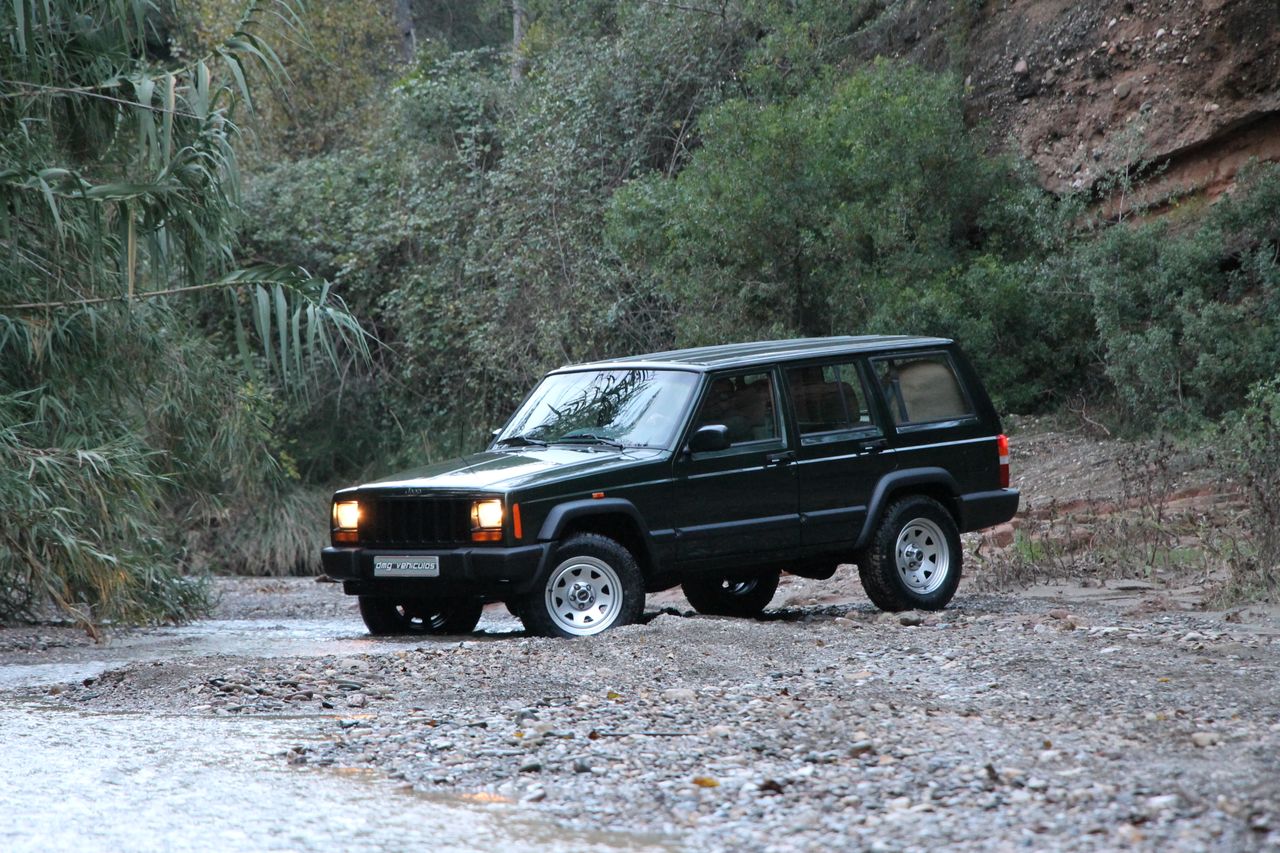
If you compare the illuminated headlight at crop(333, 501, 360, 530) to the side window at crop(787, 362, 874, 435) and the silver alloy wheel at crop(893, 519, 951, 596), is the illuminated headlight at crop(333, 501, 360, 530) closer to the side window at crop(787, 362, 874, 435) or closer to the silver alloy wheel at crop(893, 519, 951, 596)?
the side window at crop(787, 362, 874, 435)

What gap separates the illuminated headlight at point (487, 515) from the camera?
31.9ft

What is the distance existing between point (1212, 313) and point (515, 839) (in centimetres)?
1329

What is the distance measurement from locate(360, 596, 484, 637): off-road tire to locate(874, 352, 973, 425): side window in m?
3.27

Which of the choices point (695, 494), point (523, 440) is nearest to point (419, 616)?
point (523, 440)

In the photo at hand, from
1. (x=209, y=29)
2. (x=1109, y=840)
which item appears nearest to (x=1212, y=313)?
(x=1109, y=840)

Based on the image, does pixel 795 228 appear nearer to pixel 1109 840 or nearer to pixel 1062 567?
pixel 1062 567

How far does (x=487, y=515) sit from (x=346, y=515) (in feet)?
4.07

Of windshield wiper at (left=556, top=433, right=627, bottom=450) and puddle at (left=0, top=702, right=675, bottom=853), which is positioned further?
windshield wiper at (left=556, top=433, right=627, bottom=450)

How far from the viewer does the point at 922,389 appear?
459 inches

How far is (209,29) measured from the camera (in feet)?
88.1

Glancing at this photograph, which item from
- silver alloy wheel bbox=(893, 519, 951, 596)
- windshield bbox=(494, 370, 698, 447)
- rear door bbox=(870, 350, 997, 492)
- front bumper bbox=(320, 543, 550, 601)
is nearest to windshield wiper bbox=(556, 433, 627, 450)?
windshield bbox=(494, 370, 698, 447)

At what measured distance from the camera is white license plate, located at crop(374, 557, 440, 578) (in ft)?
32.5

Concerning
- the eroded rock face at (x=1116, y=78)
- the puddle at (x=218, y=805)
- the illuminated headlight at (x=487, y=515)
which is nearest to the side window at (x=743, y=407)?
the illuminated headlight at (x=487, y=515)

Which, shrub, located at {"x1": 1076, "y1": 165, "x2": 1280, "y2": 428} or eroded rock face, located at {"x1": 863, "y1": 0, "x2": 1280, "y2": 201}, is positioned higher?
eroded rock face, located at {"x1": 863, "y1": 0, "x2": 1280, "y2": 201}
